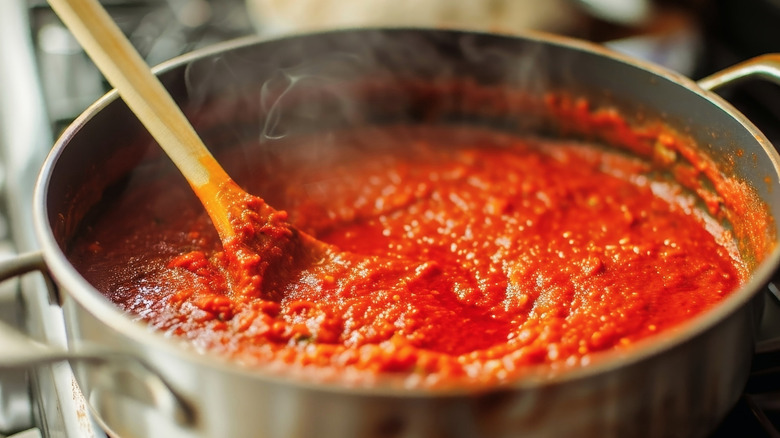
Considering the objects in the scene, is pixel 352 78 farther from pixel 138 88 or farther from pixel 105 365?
pixel 105 365

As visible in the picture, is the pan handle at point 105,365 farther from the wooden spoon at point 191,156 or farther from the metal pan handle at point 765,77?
the metal pan handle at point 765,77

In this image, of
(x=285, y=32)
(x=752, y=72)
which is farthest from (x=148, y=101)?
(x=752, y=72)

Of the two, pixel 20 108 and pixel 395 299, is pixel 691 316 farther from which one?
pixel 20 108

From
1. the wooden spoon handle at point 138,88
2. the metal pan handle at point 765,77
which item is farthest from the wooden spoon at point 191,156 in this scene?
the metal pan handle at point 765,77

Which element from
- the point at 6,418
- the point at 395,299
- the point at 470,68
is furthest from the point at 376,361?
the point at 470,68

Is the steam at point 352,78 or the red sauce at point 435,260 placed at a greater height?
the steam at point 352,78

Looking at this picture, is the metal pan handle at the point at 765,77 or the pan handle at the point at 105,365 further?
the metal pan handle at the point at 765,77
